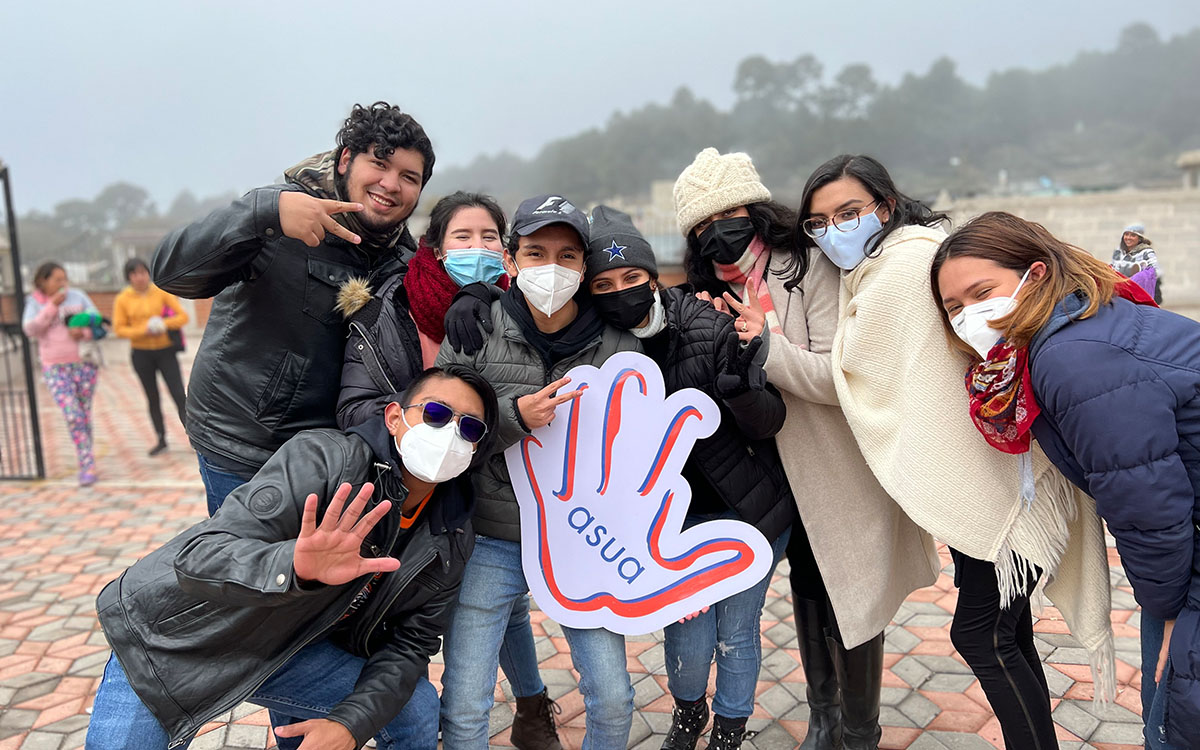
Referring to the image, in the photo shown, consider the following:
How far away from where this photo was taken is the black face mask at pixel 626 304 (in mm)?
2355

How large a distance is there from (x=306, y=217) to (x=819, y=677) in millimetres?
2343

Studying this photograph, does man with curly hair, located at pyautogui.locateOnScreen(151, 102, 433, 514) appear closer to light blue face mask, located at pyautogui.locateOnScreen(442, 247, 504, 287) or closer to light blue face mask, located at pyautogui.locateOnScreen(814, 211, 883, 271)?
light blue face mask, located at pyautogui.locateOnScreen(442, 247, 504, 287)

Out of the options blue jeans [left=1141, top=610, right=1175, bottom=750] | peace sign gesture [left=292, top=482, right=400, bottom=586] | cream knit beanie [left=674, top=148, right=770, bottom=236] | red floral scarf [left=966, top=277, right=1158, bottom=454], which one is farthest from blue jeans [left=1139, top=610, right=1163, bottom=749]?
peace sign gesture [left=292, top=482, right=400, bottom=586]

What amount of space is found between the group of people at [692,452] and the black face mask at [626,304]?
0.04 feet

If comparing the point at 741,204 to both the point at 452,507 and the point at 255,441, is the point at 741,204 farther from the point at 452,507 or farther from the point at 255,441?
the point at 255,441

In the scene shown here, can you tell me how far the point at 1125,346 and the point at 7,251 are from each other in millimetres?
12319

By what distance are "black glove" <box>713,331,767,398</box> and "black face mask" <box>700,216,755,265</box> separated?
1.23ft

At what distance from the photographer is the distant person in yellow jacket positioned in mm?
7980

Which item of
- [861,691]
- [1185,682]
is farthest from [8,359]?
[1185,682]

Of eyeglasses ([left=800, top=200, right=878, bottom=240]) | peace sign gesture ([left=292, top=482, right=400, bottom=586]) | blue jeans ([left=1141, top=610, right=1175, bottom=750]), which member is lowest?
blue jeans ([left=1141, top=610, right=1175, bottom=750])

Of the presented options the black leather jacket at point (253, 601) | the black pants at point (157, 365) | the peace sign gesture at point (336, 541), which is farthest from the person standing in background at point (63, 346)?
the peace sign gesture at point (336, 541)

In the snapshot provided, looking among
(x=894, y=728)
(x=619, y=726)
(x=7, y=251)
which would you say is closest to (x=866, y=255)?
(x=619, y=726)

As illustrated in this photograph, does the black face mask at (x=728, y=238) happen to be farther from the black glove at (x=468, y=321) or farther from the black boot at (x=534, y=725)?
the black boot at (x=534, y=725)

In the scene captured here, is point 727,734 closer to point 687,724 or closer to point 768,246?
point 687,724
